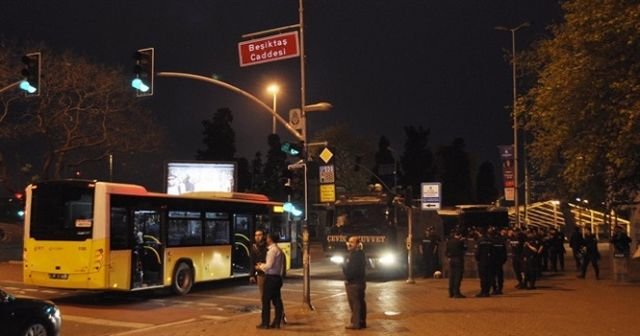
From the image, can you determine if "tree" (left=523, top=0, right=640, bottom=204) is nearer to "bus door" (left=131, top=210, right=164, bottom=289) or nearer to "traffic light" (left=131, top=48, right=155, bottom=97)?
"traffic light" (left=131, top=48, right=155, bottom=97)

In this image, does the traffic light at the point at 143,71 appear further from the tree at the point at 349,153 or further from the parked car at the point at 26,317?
the tree at the point at 349,153

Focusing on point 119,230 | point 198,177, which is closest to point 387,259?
point 119,230

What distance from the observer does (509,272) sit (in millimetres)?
25453

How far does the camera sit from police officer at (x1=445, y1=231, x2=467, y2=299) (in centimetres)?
1797

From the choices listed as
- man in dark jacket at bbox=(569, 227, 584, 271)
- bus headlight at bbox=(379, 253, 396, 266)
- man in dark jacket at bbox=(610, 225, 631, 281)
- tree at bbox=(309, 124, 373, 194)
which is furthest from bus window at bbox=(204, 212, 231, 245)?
tree at bbox=(309, 124, 373, 194)

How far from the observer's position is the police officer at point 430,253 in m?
25.7

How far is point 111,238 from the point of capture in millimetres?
16625

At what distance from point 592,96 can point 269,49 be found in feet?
26.9

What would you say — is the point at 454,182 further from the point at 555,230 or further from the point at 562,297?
the point at 562,297

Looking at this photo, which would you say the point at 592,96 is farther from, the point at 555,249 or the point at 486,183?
the point at 486,183

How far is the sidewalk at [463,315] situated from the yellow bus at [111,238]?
10.8 feet

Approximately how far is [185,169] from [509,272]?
2380cm

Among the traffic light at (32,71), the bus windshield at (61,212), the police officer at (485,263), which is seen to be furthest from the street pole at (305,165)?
the traffic light at (32,71)

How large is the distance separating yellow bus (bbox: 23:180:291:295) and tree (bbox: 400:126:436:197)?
67.6m
